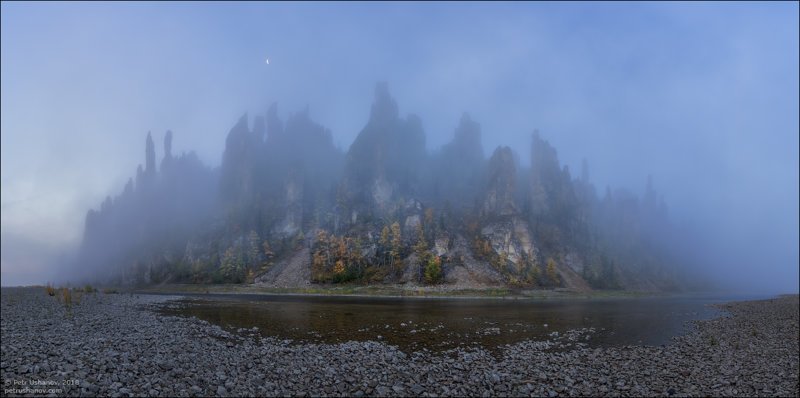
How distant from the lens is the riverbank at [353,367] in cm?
1823

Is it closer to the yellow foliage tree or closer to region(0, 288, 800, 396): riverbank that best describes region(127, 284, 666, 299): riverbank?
the yellow foliage tree

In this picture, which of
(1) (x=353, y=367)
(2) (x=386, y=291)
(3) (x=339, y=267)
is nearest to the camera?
(1) (x=353, y=367)

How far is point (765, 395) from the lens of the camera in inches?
805

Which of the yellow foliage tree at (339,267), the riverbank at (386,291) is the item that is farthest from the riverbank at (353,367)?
the yellow foliage tree at (339,267)

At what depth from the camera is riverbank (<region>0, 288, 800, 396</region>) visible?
1823 cm

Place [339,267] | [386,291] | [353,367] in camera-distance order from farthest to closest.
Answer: [339,267], [386,291], [353,367]

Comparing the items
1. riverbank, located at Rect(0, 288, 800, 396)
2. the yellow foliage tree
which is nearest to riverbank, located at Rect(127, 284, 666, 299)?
the yellow foliage tree

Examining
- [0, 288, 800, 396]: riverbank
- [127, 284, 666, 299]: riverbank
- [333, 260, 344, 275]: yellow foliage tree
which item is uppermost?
[0, 288, 800, 396]: riverbank

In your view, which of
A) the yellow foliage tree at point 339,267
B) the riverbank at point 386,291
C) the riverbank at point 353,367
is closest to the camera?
the riverbank at point 353,367

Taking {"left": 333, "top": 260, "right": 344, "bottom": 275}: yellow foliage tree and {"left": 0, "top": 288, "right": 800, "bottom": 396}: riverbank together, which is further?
{"left": 333, "top": 260, "right": 344, "bottom": 275}: yellow foliage tree

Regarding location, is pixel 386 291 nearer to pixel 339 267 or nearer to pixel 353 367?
pixel 339 267

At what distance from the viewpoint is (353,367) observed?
22328 mm

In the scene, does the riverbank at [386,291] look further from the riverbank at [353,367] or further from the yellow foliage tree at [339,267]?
the riverbank at [353,367]

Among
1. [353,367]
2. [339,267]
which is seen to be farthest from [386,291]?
[353,367]
